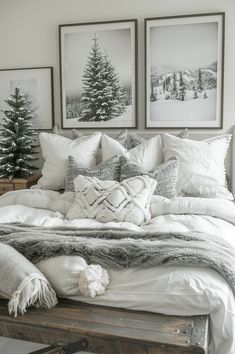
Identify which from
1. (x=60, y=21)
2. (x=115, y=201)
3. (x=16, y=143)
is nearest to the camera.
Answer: (x=115, y=201)

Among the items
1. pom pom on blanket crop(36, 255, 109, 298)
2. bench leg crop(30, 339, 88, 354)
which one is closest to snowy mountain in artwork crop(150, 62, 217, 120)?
pom pom on blanket crop(36, 255, 109, 298)

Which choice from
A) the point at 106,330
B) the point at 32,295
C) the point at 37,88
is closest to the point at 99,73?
the point at 37,88

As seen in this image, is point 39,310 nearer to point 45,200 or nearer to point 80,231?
point 80,231

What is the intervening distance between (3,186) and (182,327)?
242cm

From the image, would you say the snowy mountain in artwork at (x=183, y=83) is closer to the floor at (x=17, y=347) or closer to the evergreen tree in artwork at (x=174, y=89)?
the evergreen tree in artwork at (x=174, y=89)

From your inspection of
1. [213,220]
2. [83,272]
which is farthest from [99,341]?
[213,220]

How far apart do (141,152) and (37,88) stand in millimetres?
1339

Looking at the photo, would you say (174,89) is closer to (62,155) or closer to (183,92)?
(183,92)

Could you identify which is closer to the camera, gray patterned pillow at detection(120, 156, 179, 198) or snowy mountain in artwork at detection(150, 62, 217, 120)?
gray patterned pillow at detection(120, 156, 179, 198)

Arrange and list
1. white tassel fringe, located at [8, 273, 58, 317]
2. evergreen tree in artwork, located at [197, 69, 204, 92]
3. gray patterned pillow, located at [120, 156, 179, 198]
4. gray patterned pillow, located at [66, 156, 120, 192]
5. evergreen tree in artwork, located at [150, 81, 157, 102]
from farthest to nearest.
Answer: evergreen tree in artwork, located at [150, 81, 157, 102]
evergreen tree in artwork, located at [197, 69, 204, 92]
gray patterned pillow, located at [66, 156, 120, 192]
gray patterned pillow, located at [120, 156, 179, 198]
white tassel fringe, located at [8, 273, 58, 317]

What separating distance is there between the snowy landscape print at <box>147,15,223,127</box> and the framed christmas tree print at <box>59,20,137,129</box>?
203mm

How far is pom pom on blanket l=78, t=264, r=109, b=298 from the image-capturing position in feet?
4.80

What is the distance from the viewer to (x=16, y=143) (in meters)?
3.39

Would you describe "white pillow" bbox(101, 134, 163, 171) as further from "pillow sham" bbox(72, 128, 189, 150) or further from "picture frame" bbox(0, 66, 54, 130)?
"picture frame" bbox(0, 66, 54, 130)
